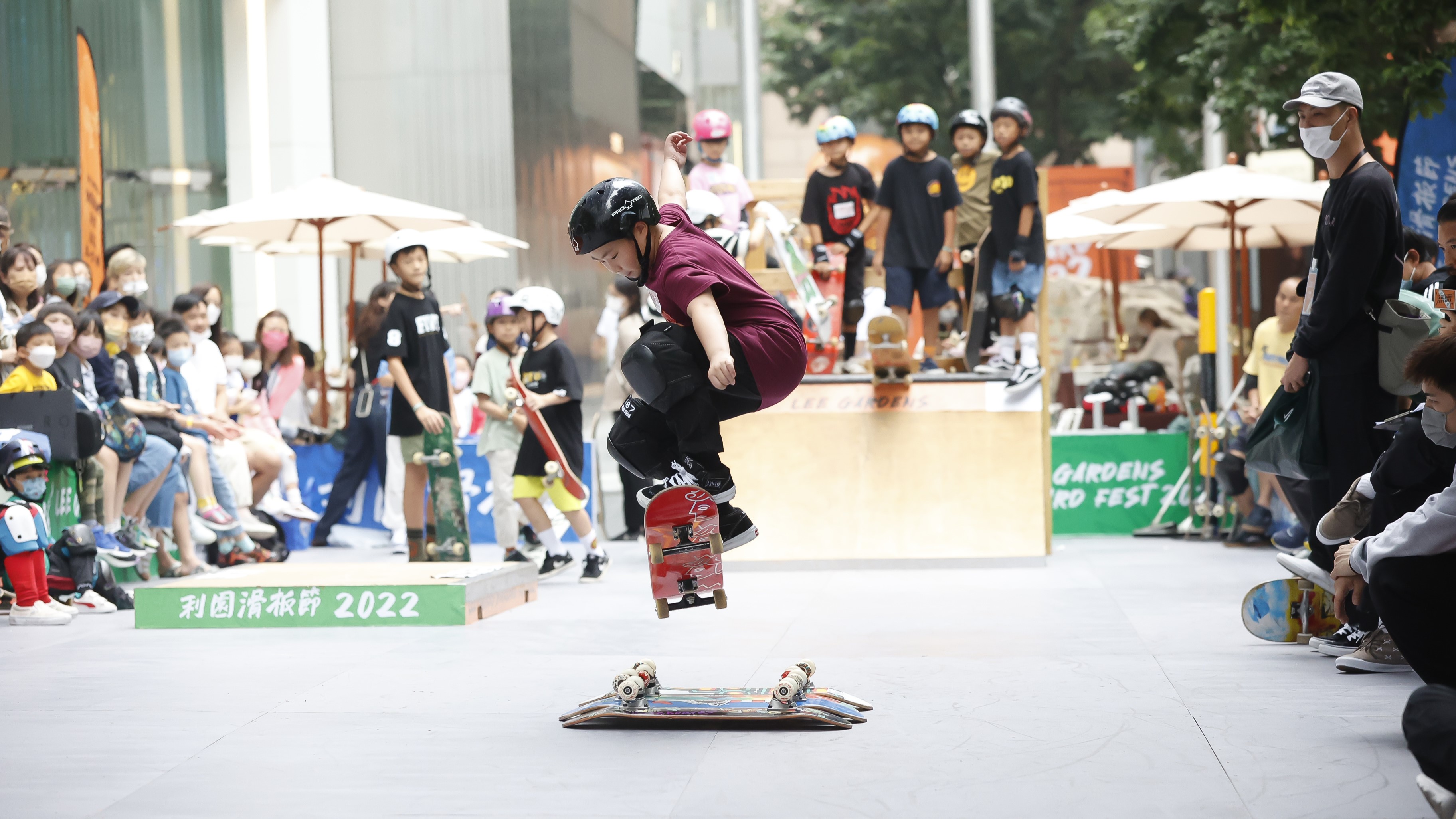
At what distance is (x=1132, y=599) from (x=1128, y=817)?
438 centimetres

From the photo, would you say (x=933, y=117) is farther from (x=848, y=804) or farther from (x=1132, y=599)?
(x=848, y=804)

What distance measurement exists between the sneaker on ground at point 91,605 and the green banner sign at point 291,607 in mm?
848

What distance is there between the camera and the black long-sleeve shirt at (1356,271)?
17.8 ft

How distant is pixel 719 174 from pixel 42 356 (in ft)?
16.5

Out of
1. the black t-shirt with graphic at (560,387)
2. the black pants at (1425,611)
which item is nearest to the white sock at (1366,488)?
the black pants at (1425,611)

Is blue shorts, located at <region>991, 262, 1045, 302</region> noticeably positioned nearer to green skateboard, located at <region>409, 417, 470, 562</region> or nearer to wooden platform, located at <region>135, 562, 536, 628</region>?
green skateboard, located at <region>409, 417, 470, 562</region>

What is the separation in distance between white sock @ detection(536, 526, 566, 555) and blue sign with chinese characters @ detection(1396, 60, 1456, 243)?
628 cm

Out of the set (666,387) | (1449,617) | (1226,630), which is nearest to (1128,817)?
(1449,617)

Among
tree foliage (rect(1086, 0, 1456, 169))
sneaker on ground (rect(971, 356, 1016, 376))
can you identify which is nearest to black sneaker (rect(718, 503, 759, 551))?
sneaker on ground (rect(971, 356, 1016, 376))

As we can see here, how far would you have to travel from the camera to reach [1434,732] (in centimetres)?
303

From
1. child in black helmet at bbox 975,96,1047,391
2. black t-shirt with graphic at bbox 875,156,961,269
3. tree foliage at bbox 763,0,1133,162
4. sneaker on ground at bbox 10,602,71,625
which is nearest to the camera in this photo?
sneaker on ground at bbox 10,602,71,625

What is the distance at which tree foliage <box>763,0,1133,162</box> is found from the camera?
2641 cm

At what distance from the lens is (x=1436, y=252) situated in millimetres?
8016

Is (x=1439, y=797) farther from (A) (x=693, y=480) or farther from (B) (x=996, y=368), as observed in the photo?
(B) (x=996, y=368)
